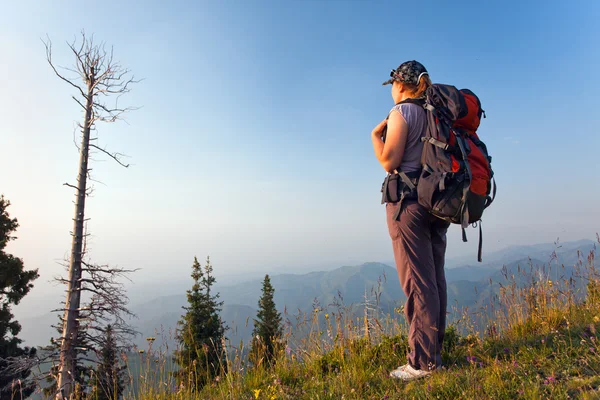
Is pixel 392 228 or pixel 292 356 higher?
pixel 392 228

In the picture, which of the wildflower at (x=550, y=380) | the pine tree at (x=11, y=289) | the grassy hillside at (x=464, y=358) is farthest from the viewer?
the pine tree at (x=11, y=289)

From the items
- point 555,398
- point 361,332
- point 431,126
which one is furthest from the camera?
point 361,332

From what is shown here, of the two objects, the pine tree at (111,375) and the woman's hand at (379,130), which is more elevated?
the woman's hand at (379,130)

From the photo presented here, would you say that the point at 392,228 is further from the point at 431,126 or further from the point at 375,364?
the point at 375,364

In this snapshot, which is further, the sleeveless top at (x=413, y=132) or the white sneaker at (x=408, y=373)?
the sleeveless top at (x=413, y=132)

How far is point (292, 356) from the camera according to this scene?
138 inches

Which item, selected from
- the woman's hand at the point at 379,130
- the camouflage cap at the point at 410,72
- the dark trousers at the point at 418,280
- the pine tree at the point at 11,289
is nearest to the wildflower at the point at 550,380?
the dark trousers at the point at 418,280

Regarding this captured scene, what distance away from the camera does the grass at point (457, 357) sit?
2.24 metres

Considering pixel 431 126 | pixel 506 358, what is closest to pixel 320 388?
pixel 506 358

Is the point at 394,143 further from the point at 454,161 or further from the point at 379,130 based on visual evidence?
the point at 454,161

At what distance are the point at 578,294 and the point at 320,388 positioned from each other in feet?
14.6

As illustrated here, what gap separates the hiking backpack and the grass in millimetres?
1056

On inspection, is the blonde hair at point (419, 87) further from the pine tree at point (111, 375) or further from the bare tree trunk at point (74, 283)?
the bare tree trunk at point (74, 283)

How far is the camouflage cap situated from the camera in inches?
110
